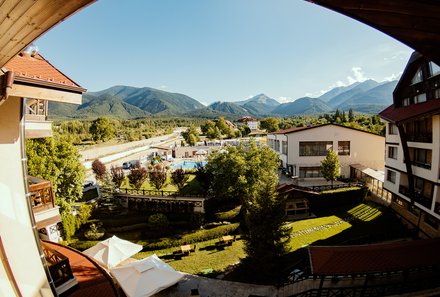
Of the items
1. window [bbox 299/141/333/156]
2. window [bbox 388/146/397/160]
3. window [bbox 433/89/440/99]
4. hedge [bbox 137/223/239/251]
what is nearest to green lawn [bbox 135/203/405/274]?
hedge [bbox 137/223/239/251]

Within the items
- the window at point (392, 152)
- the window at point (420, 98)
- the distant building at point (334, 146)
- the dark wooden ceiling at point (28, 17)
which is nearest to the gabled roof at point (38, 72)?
the dark wooden ceiling at point (28, 17)

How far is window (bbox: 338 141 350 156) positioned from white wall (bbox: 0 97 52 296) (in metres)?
35.5

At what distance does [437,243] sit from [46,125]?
17829mm

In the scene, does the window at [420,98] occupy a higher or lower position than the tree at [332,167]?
higher

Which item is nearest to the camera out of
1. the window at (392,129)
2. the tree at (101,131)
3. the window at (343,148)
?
the window at (392,129)

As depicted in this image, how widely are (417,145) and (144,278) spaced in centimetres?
1868

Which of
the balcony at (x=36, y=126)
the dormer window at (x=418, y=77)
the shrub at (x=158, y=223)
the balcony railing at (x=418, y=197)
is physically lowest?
the shrub at (x=158, y=223)

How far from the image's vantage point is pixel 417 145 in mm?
16641

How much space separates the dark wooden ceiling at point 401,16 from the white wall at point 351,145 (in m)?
31.8

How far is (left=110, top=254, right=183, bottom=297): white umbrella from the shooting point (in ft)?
39.7

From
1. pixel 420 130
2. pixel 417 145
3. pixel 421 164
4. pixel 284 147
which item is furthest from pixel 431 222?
pixel 284 147

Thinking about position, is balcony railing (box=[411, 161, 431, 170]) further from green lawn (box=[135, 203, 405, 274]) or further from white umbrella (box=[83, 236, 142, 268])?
white umbrella (box=[83, 236, 142, 268])

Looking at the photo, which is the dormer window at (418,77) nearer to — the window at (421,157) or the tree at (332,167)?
the window at (421,157)

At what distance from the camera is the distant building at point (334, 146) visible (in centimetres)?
3444
